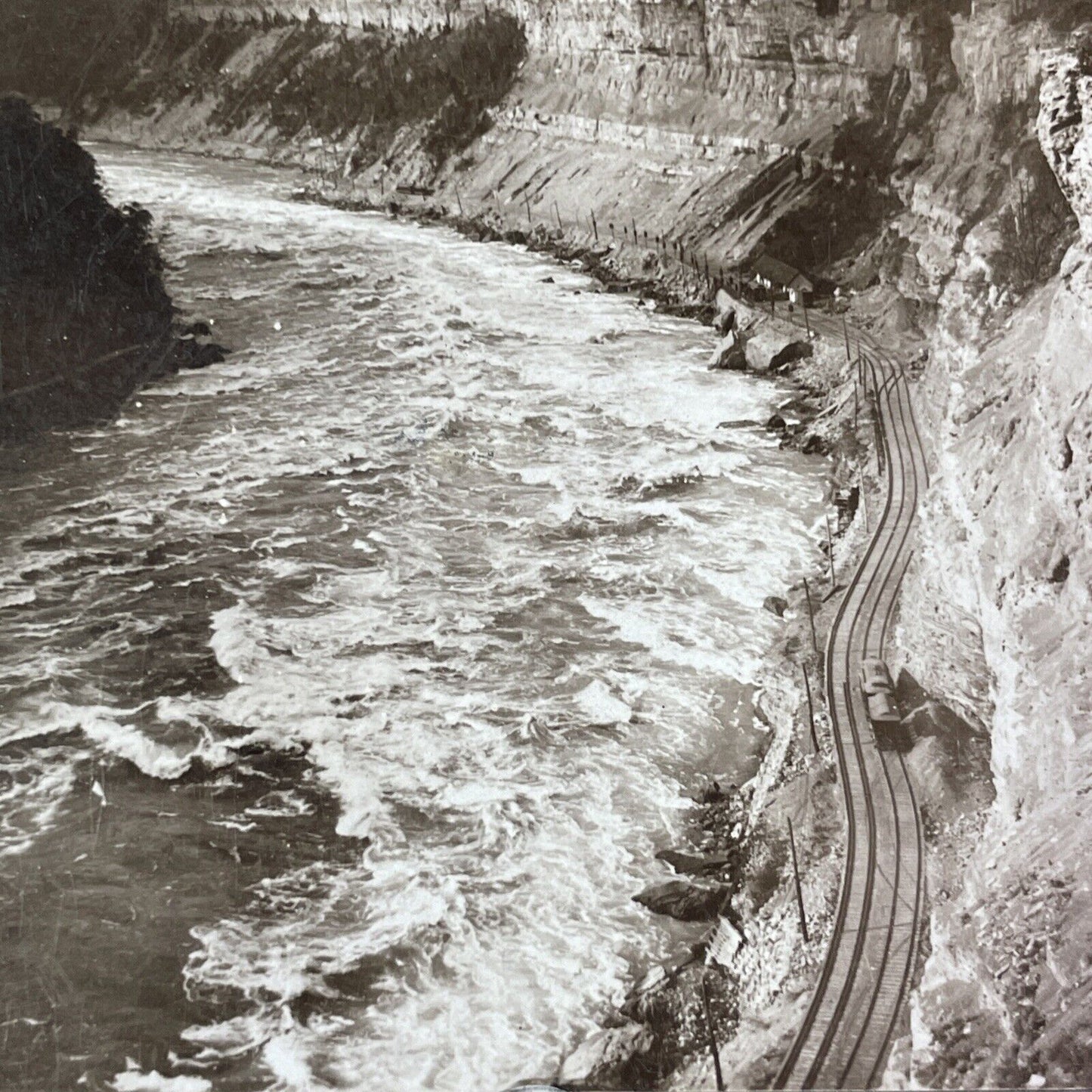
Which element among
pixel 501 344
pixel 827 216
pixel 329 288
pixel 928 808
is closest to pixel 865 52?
pixel 827 216

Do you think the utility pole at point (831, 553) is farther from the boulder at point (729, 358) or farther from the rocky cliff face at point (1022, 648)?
the boulder at point (729, 358)

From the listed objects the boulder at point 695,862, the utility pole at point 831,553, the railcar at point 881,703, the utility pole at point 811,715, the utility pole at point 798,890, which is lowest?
the boulder at point 695,862

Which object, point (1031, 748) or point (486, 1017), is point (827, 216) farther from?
point (486, 1017)

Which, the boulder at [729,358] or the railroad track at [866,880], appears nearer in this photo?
the railroad track at [866,880]

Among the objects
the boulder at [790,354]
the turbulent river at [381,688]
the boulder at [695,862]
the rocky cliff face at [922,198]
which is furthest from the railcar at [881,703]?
the boulder at [790,354]

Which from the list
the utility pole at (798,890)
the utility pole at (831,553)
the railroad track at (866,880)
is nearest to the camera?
the railroad track at (866,880)

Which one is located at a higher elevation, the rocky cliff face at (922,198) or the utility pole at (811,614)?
the rocky cliff face at (922,198)

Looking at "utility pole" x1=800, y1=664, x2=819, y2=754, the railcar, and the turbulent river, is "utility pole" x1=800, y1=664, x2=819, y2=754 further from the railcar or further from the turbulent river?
the turbulent river

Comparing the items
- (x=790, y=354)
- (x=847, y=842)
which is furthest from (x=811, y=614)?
(x=790, y=354)
